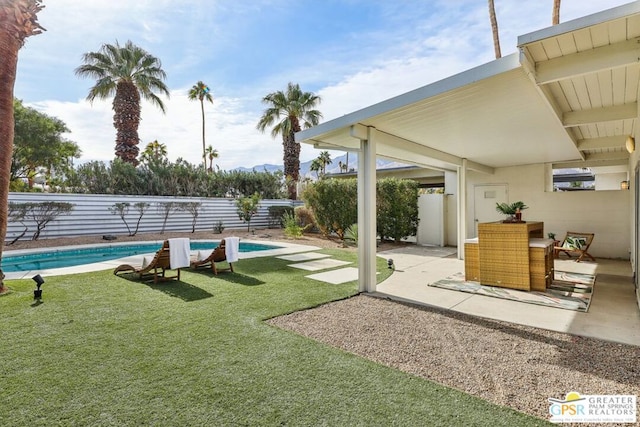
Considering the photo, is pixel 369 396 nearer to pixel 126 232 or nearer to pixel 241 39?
pixel 241 39

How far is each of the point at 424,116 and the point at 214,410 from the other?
15.3 feet

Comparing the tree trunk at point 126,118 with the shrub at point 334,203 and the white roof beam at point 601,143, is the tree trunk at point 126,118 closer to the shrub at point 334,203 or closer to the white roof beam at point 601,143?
the shrub at point 334,203

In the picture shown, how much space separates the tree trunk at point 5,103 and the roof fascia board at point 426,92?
16.1 ft

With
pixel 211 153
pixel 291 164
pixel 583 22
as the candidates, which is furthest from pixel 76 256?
pixel 211 153

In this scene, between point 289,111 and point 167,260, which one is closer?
point 167,260

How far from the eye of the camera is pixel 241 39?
10047 millimetres

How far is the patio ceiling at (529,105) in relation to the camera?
315cm

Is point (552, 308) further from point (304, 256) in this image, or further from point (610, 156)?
point (610, 156)

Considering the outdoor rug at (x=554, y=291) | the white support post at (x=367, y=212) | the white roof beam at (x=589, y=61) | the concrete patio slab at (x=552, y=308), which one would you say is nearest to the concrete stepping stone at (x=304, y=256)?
the concrete patio slab at (x=552, y=308)

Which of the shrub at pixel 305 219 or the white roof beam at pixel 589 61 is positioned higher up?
the white roof beam at pixel 589 61

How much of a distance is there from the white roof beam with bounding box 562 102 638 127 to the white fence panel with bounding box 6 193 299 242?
49.2ft

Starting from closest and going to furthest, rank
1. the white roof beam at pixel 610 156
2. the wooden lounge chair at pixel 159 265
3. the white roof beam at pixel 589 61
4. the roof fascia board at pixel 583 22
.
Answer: the roof fascia board at pixel 583 22, the white roof beam at pixel 589 61, the wooden lounge chair at pixel 159 265, the white roof beam at pixel 610 156

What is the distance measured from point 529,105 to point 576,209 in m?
7.01

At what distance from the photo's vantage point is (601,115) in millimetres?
5316
